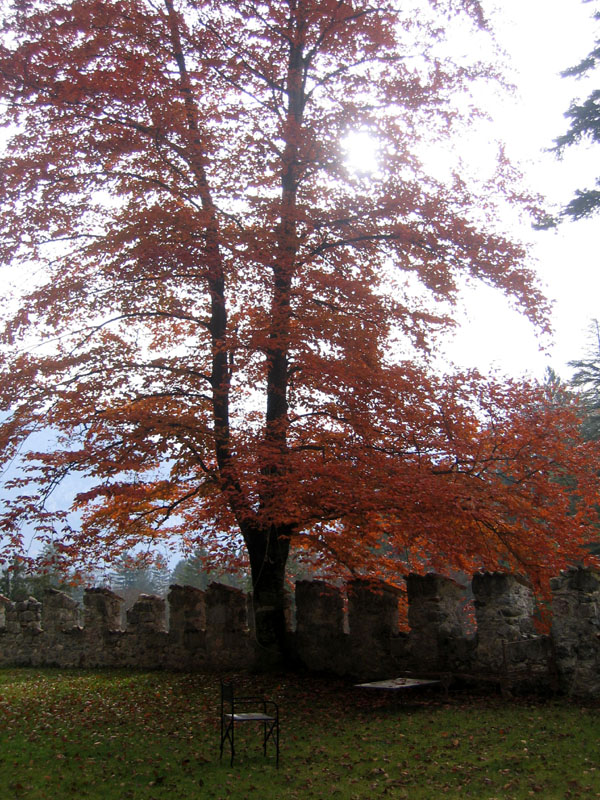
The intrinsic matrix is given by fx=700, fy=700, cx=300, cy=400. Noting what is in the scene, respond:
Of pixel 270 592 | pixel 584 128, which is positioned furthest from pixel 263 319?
pixel 584 128

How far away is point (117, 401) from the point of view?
41.1 ft

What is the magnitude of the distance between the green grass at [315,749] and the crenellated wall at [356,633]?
729 millimetres

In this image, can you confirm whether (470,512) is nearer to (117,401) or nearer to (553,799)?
(553,799)

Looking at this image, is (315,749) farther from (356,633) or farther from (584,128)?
(584,128)

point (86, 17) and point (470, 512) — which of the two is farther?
point (86, 17)

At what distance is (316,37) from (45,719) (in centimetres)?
1325

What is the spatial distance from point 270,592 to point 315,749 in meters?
5.27

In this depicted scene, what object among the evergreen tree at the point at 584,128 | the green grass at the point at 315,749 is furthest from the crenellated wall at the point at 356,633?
the evergreen tree at the point at 584,128

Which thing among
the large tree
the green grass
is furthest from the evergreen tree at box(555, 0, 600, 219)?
the green grass

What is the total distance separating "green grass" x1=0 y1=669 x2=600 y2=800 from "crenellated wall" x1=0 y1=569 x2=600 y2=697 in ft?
2.39

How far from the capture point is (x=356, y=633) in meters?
12.6

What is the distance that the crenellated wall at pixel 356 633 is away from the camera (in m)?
10.2

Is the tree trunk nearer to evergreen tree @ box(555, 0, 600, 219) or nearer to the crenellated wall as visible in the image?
the crenellated wall

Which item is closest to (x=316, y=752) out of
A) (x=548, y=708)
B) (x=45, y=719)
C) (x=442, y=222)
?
(x=548, y=708)
